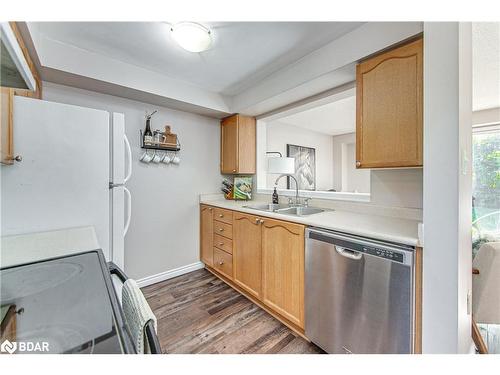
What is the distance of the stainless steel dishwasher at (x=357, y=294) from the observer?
3.46 ft

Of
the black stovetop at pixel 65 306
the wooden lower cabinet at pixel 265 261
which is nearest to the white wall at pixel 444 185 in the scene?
the wooden lower cabinet at pixel 265 261

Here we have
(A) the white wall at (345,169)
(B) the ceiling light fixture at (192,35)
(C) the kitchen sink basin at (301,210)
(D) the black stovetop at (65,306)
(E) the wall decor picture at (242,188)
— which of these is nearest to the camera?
(D) the black stovetop at (65,306)

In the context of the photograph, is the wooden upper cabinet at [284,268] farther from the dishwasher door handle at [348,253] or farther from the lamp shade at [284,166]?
the lamp shade at [284,166]

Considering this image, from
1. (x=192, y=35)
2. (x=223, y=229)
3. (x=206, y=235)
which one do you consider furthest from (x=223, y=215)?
(x=192, y=35)

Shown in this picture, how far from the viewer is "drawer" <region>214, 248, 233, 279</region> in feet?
7.36

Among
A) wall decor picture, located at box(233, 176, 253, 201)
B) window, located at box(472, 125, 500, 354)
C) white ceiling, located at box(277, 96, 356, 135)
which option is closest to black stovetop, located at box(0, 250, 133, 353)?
wall decor picture, located at box(233, 176, 253, 201)

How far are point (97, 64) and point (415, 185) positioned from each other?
2.75m

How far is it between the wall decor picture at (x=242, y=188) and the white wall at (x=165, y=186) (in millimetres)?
319

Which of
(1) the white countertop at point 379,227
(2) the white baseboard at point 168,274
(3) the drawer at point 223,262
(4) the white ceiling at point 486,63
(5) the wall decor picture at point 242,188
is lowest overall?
(2) the white baseboard at point 168,274

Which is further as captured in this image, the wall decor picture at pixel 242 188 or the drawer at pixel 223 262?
the wall decor picture at pixel 242 188

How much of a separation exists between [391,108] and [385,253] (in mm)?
929

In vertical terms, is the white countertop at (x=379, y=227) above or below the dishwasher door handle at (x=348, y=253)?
above

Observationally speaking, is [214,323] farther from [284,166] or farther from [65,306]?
[284,166]

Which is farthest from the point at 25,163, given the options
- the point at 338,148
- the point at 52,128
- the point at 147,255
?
the point at 338,148
